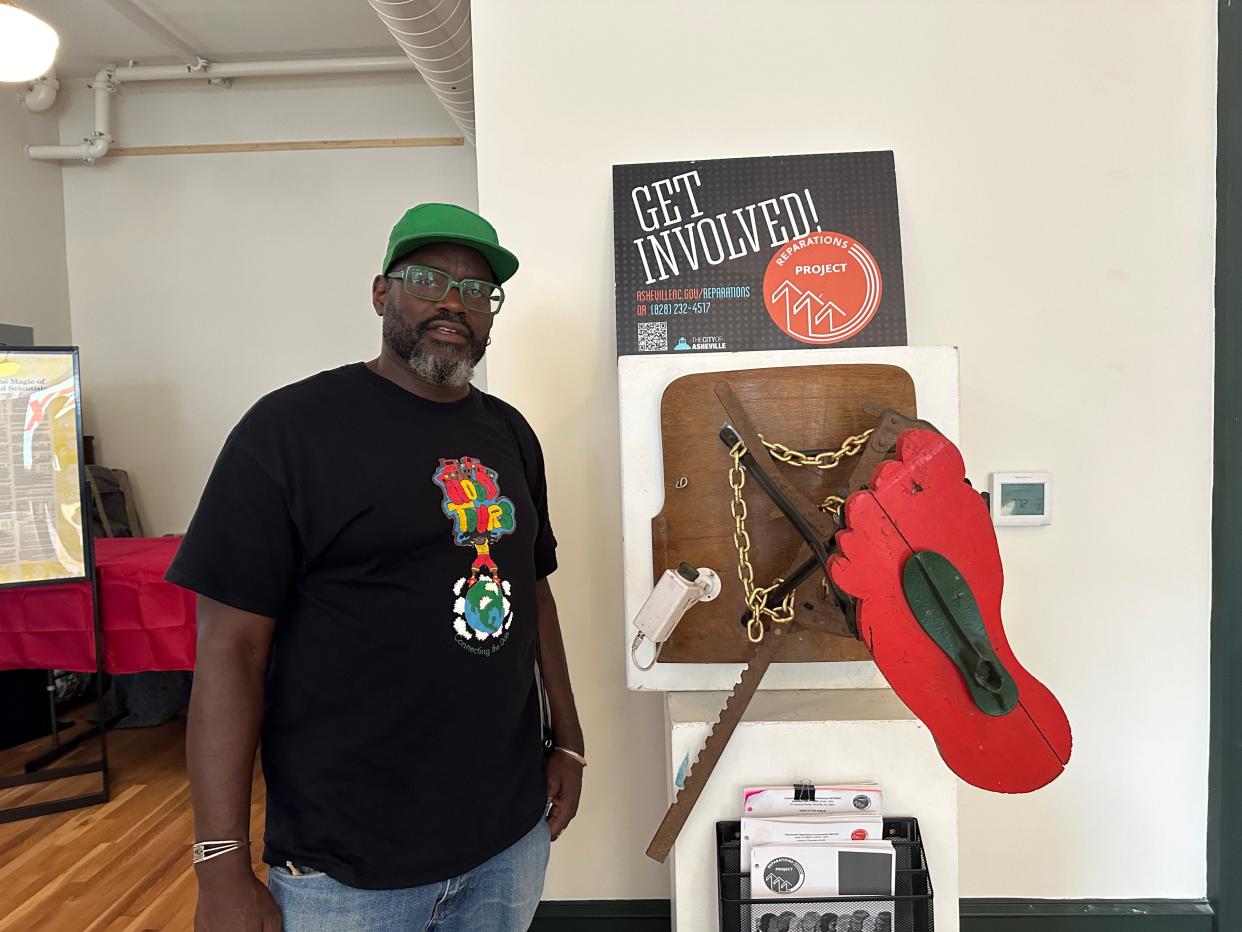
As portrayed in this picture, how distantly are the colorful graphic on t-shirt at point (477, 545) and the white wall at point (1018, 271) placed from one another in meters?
0.66

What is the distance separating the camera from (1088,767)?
74.5 inches

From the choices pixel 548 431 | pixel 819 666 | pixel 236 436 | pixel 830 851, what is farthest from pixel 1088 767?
pixel 236 436

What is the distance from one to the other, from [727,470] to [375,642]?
66 cm

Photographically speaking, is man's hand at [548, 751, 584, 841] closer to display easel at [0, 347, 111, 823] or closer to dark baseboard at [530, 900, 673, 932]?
dark baseboard at [530, 900, 673, 932]

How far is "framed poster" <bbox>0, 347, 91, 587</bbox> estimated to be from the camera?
281cm

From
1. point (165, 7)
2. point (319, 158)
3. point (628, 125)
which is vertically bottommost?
point (628, 125)

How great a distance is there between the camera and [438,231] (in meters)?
1.22

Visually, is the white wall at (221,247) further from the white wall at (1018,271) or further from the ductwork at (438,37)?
the white wall at (1018,271)

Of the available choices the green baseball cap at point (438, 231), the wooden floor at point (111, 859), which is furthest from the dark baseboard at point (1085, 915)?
the wooden floor at point (111, 859)

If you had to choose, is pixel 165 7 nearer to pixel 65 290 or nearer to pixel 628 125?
pixel 65 290

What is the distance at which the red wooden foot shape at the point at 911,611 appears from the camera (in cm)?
116

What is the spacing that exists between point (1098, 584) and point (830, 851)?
1.02m

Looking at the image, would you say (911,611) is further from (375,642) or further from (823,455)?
(375,642)

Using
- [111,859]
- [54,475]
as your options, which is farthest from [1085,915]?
[54,475]
